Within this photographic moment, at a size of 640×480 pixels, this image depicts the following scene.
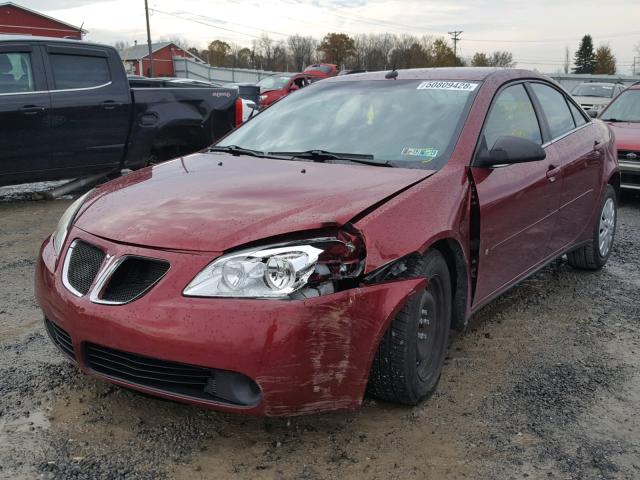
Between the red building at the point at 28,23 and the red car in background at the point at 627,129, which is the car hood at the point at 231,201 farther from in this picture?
A: the red building at the point at 28,23

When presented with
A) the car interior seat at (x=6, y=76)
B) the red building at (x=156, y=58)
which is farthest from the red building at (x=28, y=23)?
the car interior seat at (x=6, y=76)

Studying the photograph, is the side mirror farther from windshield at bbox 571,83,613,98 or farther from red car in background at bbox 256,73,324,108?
windshield at bbox 571,83,613,98

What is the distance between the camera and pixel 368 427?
2.83m

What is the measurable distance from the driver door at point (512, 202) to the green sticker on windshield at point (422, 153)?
0.21 m

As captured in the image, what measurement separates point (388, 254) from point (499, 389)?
3.57 ft

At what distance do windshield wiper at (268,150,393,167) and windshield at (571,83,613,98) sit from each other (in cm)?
1645

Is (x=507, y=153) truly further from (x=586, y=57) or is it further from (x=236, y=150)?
(x=586, y=57)

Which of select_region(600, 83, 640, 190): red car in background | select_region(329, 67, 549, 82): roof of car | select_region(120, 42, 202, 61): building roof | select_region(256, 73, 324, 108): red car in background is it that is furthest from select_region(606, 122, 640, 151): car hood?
select_region(120, 42, 202, 61): building roof

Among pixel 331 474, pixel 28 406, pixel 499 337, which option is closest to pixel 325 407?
pixel 331 474

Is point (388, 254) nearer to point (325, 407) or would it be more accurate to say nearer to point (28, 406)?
point (325, 407)

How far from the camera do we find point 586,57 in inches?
3546

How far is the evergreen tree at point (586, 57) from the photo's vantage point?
293 ft

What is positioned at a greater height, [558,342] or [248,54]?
[248,54]

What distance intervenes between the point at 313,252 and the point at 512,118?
6.60ft
